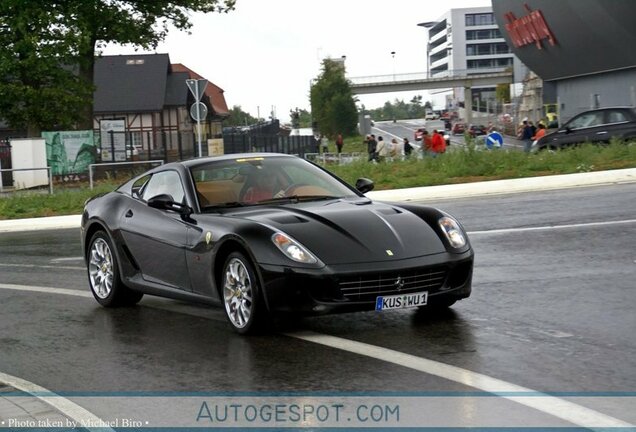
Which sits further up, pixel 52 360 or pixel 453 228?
pixel 453 228

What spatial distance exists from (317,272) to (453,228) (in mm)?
1260

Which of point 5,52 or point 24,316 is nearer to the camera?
point 24,316

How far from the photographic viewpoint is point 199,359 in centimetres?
768

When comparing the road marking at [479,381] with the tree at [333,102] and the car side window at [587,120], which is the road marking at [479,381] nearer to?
the car side window at [587,120]

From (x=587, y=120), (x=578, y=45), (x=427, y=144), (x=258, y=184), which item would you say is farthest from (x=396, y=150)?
(x=578, y=45)

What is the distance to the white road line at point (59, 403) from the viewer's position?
6.01 metres

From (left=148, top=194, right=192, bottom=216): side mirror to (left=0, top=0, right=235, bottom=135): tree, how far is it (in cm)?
3467

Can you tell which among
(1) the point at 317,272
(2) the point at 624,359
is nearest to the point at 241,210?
(1) the point at 317,272

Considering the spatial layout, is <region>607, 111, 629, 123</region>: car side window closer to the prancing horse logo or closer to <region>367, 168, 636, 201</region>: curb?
<region>367, 168, 636, 201</region>: curb

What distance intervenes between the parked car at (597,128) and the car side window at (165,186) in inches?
845

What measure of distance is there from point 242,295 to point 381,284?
3.49 feet

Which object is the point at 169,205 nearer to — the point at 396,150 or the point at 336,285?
the point at 336,285

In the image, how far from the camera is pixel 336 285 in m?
7.93

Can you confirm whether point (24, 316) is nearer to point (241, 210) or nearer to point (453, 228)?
point (241, 210)
